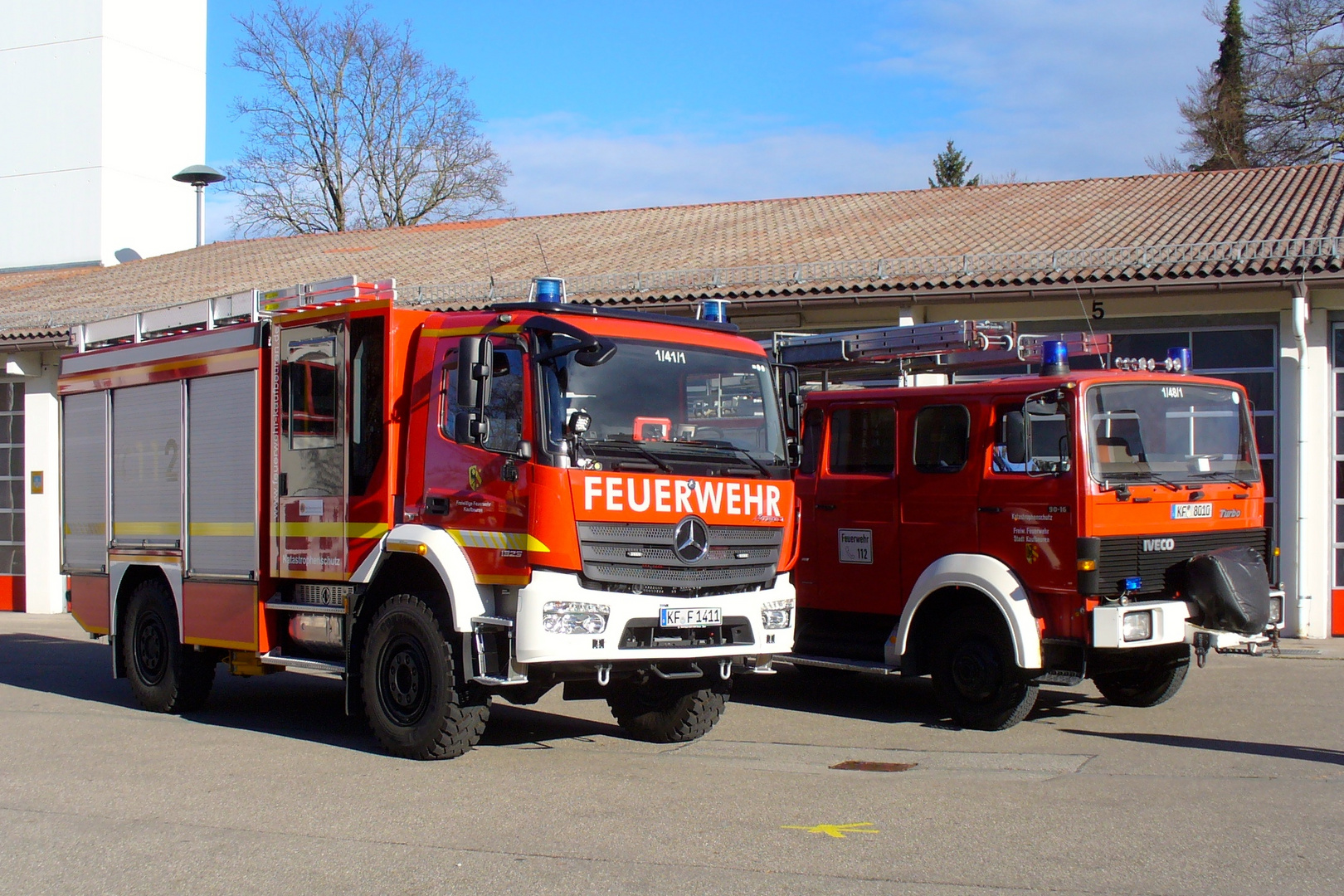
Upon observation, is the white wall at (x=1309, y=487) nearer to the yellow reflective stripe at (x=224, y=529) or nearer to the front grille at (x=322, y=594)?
the front grille at (x=322, y=594)

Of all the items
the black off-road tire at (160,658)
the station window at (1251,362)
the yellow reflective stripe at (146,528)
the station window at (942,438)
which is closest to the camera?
the station window at (942,438)

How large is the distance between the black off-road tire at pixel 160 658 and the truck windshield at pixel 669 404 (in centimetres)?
421

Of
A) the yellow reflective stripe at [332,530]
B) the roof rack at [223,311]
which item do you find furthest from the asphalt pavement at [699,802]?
the roof rack at [223,311]

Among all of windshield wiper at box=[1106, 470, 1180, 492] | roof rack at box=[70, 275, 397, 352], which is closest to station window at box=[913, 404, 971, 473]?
windshield wiper at box=[1106, 470, 1180, 492]

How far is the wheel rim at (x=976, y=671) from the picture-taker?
906 cm

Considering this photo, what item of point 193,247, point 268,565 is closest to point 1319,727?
point 268,565

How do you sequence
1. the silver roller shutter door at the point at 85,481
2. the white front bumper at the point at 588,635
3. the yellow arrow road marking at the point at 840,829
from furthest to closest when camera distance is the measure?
the silver roller shutter door at the point at 85,481, the white front bumper at the point at 588,635, the yellow arrow road marking at the point at 840,829

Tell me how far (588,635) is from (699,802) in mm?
1128

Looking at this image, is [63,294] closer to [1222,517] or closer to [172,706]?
[172,706]

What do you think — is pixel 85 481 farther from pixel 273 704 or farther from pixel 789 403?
pixel 789 403

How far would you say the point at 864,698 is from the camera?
432 inches

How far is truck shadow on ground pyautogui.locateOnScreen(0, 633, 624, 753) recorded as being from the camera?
29.9 feet

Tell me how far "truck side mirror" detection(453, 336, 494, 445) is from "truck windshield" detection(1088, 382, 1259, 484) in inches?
159

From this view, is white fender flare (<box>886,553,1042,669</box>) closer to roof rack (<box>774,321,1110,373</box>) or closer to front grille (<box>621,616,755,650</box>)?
roof rack (<box>774,321,1110,373</box>)
